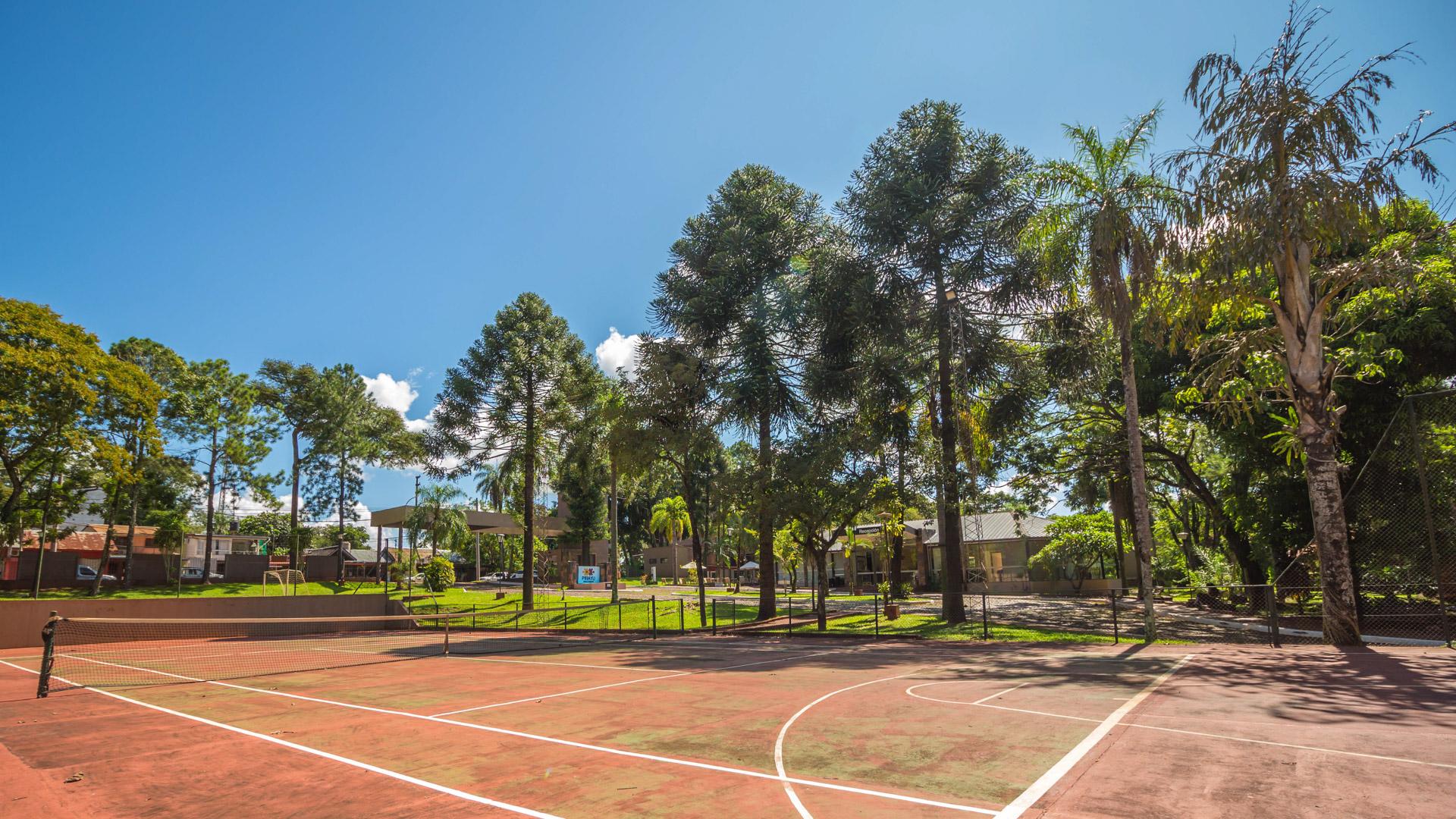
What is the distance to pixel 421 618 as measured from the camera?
3669 cm

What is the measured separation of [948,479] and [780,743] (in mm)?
19275

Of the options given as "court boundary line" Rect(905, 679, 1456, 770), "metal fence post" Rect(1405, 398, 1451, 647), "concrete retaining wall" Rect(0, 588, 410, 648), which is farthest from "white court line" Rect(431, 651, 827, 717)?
"concrete retaining wall" Rect(0, 588, 410, 648)

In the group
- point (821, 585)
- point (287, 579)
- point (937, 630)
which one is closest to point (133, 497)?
point (287, 579)

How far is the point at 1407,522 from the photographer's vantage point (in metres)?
19.4

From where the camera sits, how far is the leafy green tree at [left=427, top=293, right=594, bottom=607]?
41000 mm

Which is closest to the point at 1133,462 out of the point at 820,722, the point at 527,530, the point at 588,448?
the point at 820,722

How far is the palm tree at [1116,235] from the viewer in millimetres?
19062

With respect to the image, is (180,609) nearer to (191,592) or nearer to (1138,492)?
(191,592)

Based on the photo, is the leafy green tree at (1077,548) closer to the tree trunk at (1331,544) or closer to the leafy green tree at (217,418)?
the tree trunk at (1331,544)

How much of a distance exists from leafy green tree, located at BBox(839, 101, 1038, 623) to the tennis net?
14112 mm

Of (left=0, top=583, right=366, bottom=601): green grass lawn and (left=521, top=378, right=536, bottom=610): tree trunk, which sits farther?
(left=521, top=378, right=536, bottom=610): tree trunk

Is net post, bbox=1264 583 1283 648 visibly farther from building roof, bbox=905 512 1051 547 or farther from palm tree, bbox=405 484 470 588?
palm tree, bbox=405 484 470 588

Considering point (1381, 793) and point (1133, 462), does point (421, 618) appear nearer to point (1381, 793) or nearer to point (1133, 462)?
point (1133, 462)

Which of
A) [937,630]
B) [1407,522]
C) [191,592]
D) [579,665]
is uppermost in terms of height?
[1407,522]
